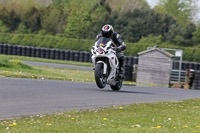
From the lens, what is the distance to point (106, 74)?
43.1 ft

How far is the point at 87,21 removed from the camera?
63.9 meters

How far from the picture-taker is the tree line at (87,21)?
60.8 metres

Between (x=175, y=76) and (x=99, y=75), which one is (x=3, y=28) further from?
(x=99, y=75)

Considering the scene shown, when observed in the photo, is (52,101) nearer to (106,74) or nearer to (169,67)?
(106,74)

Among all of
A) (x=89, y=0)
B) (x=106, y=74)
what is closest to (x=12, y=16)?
(x=89, y=0)

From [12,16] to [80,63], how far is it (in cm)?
3128

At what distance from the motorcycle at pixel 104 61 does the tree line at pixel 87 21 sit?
45361 millimetres

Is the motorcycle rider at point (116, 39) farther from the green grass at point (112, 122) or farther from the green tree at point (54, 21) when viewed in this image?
the green tree at point (54, 21)

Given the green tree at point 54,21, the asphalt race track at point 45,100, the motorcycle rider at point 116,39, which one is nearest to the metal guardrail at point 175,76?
the motorcycle rider at point 116,39

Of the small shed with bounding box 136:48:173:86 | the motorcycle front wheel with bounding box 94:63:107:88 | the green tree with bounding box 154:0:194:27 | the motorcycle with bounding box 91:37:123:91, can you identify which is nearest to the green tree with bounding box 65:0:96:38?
the green tree with bounding box 154:0:194:27

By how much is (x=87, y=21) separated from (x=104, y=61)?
51.2 meters

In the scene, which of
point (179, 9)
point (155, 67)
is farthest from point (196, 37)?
point (155, 67)

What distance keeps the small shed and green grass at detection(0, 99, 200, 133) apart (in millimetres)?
19797

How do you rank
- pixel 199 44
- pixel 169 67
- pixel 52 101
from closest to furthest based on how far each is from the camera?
pixel 52 101 → pixel 169 67 → pixel 199 44
